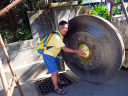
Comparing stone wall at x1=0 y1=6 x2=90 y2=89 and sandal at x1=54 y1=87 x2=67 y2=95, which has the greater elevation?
stone wall at x1=0 y1=6 x2=90 y2=89

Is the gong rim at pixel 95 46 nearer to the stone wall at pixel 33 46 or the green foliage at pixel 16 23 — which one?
the stone wall at pixel 33 46

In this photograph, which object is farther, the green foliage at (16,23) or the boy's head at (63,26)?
the green foliage at (16,23)

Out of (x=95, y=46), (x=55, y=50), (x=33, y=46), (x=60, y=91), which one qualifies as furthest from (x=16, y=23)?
(x=95, y=46)

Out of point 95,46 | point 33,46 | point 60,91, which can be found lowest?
point 60,91

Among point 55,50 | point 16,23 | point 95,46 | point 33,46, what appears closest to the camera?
point 95,46

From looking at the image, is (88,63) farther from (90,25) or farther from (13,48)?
(13,48)

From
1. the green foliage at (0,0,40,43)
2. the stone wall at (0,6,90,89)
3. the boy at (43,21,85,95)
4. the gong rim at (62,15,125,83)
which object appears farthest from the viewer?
the green foliage at (0,0,40,43)

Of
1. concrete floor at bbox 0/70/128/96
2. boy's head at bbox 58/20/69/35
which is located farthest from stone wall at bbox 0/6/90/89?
boy's head at bbox 58/20/69/35

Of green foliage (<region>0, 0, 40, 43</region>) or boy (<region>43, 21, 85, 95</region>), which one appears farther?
green foliage (<region>0, 0, 40, 43</region>)

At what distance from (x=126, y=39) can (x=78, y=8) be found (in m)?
1.44

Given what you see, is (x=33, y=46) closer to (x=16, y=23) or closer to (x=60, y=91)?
(x=16, y=23)

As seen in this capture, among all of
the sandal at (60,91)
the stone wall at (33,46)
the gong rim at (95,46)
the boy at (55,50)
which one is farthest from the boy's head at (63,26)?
the sandal at (60,91)

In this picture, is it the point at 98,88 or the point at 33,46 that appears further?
the point at 33,46

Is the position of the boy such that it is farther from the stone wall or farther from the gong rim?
the stone wall
